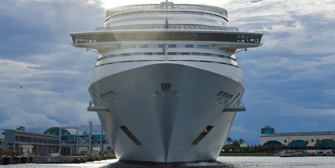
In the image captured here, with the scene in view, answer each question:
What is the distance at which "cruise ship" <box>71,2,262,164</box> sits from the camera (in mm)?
25109

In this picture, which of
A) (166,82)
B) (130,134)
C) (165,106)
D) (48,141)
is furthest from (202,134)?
(48,141)

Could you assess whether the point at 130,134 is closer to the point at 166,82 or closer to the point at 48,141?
the point at 166,82

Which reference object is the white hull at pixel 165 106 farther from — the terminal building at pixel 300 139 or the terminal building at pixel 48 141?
the terminal building at pixel 300 139

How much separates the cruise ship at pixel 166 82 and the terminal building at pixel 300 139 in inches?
3319

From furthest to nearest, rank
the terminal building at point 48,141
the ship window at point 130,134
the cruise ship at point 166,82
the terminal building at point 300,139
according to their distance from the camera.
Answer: the terminal building at point 300,139 < the terminal building at point 48,141 < the ship window at point 130,134 < the cruise ship at point 166,82

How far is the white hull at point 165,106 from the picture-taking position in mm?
24688

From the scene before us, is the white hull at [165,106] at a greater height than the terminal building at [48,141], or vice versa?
the terminal building at [48,141]

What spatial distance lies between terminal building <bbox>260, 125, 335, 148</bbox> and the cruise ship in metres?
84.3

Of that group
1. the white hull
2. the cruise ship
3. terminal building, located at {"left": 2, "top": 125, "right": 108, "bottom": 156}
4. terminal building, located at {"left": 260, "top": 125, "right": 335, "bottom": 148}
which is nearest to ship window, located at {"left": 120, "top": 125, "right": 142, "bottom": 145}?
the cruise ship

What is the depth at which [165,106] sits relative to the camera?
2519 cm

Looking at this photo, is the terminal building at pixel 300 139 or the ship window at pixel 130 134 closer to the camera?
the ship window at pixel 130 134

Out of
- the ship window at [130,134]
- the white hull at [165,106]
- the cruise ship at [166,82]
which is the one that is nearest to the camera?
the white hull at [165,106]

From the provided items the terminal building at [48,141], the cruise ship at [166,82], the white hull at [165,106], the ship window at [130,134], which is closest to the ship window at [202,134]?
the cruise ship at [166,82]

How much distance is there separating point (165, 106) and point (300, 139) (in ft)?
316
